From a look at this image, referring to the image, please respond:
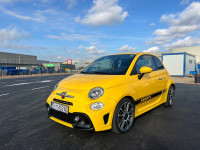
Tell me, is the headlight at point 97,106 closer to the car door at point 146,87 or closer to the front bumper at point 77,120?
the front bumper at point 77,120

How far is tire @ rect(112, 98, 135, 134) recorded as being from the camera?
2414 millimetres

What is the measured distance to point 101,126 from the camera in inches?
88.7

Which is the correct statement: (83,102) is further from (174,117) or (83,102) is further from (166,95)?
(166,95)

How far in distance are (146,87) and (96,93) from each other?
4.54ft

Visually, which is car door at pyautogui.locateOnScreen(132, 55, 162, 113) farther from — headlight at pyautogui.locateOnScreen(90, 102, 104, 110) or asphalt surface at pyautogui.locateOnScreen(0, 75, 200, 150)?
headlight at pyautogui.locateOnScreen(90, 102, 104, 110)

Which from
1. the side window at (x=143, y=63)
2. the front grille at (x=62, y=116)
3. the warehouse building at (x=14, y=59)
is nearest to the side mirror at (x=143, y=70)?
the side window at (x=143, y=63)

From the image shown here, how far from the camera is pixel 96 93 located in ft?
7.69

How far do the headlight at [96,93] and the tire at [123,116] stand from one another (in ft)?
1.33

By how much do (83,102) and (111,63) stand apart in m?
1.54

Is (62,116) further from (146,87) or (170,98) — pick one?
(170,98)

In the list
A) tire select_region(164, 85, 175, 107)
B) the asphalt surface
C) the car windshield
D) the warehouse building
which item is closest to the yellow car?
the car windshield

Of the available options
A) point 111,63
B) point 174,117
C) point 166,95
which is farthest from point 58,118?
point 166,95

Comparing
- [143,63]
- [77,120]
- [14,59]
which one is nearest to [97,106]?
[77,120]

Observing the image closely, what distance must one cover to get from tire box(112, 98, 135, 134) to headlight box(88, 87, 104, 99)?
0.41 meters
